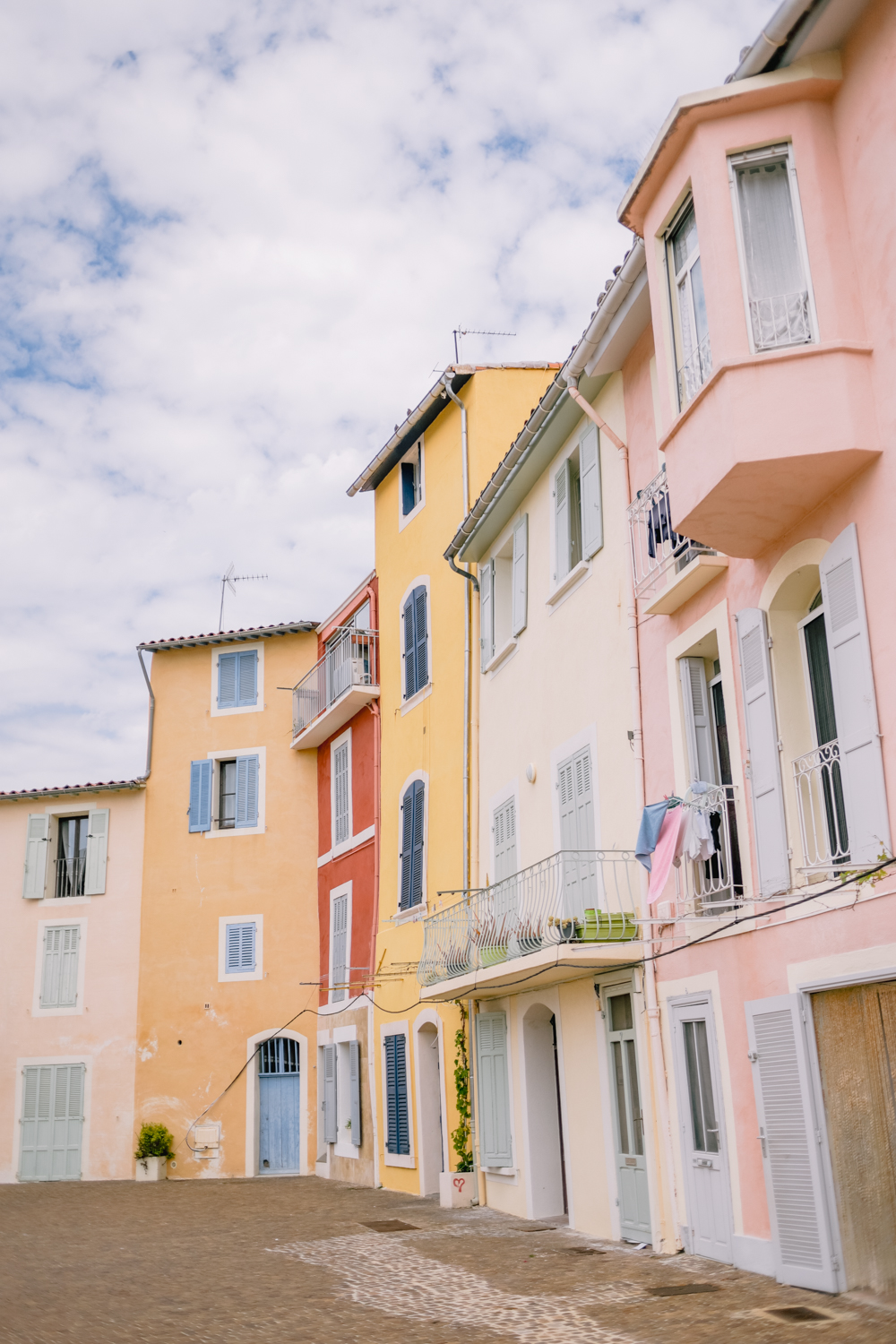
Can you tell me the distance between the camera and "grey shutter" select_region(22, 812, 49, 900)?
82.7ft

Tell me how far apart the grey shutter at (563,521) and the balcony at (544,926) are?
320 cm

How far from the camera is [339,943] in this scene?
22594mm

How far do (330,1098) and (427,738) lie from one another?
760 centimetres

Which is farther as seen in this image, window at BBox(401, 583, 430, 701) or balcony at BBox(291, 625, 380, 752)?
balcony at BBox(291, 625, 380, 752)

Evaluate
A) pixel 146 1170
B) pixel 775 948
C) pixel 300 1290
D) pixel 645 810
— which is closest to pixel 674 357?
pixel 645 810

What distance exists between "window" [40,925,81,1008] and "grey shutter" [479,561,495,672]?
1257cm

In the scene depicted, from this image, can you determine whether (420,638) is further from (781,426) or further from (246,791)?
(781,426)

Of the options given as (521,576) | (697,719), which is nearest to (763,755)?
(697,719)

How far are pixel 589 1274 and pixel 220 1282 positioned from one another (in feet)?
10.7

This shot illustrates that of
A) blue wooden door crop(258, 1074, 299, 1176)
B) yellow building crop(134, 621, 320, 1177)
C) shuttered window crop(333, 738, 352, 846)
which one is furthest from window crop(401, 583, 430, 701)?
blue wooden door crop(258, 1074, 299, 1176)

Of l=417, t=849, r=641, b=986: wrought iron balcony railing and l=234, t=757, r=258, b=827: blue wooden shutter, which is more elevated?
l=234, t=757, r=258, b=827: blue wooden shutter

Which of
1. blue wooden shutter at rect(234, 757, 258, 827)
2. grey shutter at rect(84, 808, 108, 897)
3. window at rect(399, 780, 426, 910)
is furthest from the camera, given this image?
grey shutter at rect(84, 808, 108, 897)

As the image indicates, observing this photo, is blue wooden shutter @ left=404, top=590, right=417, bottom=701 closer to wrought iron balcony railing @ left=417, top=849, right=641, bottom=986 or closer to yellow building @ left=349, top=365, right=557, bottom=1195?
yellow building @ left=349, top=365, right=557, bottom=1195

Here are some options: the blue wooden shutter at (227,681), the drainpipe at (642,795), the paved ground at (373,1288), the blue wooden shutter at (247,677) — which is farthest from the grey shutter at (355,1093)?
the drainpipe at (642,795)
